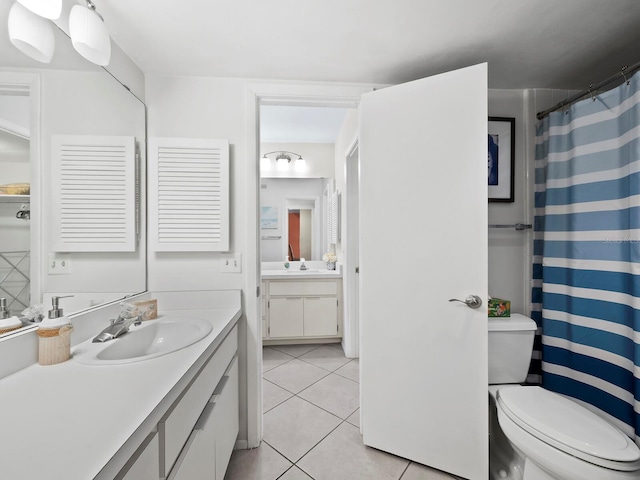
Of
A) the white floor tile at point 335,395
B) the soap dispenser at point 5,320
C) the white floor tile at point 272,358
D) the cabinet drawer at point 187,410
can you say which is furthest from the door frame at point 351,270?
the soap dispenser at point 5,320

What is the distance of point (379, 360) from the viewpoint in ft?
4.79

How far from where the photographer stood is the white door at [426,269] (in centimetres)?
131

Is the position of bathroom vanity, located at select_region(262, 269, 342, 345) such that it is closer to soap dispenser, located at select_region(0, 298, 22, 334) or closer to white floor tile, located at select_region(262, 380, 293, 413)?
white floor tile, located at select_region(262, 380, 293, 413)

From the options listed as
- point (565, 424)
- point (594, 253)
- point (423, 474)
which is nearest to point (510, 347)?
point (565, 424)

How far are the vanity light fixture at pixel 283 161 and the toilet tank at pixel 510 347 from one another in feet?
8.20

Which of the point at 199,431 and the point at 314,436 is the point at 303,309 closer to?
the point at 314,436

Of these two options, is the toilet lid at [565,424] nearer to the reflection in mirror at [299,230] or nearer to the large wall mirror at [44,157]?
the large wall mirror at [44,157]

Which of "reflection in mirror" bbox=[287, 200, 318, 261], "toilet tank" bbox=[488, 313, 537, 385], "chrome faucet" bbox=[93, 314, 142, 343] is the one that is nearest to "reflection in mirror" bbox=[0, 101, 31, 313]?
"chrome faucet" bbox=[93, 314, 142, 343]

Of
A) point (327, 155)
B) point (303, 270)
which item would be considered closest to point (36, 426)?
point (303, 270)

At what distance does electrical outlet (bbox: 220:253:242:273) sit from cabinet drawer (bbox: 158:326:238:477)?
0.46 metres

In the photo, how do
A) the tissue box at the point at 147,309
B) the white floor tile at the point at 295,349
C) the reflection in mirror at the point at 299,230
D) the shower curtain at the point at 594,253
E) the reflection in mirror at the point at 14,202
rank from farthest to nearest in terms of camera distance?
the reflection in mirror at the point at 299,230 < the white floor tile at the point at 295,349 < the tissue box at the point at 147,309 < the shower curtain at the point at 594,253 < the reflection in mirror at the point at 14,202

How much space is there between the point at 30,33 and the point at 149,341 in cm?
122

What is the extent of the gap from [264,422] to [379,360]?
0.94m

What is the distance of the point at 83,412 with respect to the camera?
62cm
